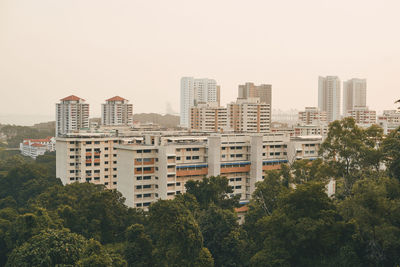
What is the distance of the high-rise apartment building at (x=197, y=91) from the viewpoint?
215 feet

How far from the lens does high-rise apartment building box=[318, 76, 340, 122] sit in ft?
220

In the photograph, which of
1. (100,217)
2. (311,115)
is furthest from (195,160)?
(311,115)

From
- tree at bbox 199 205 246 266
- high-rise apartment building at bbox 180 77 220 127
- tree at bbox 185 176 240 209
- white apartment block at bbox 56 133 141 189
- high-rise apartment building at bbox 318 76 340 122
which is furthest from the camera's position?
high-rise apartment building at bbox 318 76 340 122

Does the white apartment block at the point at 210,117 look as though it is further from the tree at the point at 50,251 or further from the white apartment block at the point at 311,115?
the tree at the point at 50,251

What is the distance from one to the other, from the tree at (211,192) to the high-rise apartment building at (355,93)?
186ft

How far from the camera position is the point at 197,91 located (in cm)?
6656

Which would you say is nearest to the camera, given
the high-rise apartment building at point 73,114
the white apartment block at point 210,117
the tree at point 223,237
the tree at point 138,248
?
the tree at point 138,248

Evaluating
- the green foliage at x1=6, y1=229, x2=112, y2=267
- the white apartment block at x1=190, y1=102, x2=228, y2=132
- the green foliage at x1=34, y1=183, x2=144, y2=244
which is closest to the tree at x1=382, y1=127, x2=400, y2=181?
the green foliage at x1=6, y1=229, x2=112, y2=267

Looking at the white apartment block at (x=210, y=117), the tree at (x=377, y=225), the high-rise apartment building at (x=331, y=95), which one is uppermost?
the high-rise apartment building at (x=331, y=95)

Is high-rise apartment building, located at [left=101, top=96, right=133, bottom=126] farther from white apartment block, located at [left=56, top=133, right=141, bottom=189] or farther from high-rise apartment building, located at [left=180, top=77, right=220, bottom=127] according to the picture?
white apartment block, located at [left=56, top=133, right=141, bottom=189]

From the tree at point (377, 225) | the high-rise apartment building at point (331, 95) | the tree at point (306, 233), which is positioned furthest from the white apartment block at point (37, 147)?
the tree at point (377, 225)

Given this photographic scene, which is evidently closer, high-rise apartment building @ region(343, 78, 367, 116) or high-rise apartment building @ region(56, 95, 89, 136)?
high-rise apartment building @ region(56, 95, 89, 136)

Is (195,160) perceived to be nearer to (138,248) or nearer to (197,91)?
(138,248)

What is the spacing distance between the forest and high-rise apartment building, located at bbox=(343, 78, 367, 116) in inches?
2262
